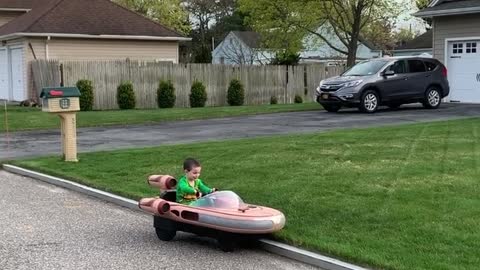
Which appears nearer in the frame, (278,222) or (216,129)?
(278,222)

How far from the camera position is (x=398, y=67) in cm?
2178

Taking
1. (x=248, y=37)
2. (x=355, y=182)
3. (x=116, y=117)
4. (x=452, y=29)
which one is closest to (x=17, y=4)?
(x=116, y=117)

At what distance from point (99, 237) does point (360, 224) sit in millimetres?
2865

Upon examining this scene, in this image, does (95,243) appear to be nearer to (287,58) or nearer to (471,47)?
(471,47)

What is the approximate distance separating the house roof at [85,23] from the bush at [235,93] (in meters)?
4.68

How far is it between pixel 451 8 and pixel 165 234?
1934cm

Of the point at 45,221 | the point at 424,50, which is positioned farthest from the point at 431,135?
the point at 424,50

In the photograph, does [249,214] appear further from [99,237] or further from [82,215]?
[82,215]

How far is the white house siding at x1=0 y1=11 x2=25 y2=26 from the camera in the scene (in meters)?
37.8

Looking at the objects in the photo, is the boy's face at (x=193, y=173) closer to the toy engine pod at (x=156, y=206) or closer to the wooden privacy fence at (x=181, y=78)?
the toy engine pod at (x=156, y=206)

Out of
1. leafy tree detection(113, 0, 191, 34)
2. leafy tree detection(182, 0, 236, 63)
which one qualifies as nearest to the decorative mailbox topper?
leafy tree detection(113, 0, 191, 34)

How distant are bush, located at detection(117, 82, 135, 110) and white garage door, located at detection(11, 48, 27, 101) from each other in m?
5.30

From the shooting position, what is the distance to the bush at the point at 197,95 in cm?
2850

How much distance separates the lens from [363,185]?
29.0ft
